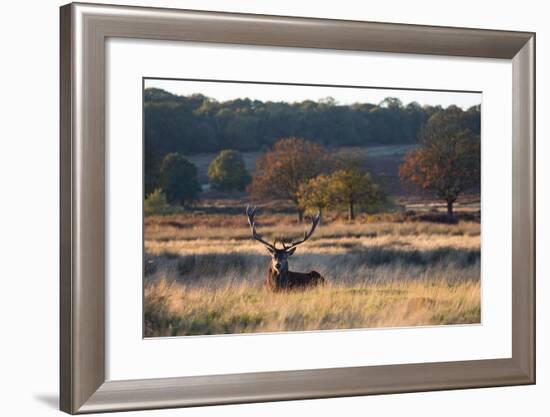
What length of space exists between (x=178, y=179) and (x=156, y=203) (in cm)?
14

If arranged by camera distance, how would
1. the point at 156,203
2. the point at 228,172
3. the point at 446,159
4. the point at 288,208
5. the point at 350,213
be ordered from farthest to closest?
the point at 446,159, the point at 350,213, the point at 288,208, the point at 228,172, the point at 156,203

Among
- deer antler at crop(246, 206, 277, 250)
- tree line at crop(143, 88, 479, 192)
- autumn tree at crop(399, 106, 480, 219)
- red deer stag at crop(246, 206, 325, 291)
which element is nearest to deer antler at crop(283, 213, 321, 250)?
red deer stag at crop(246, 206, 325, 291)

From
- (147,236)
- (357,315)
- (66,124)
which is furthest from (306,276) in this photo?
(66,124)

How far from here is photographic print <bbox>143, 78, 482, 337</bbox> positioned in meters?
4.85


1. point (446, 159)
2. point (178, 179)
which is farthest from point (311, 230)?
point (446, 159)

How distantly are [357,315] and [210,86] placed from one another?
121cm

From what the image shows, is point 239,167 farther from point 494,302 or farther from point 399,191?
point 494,302

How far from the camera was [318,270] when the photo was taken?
506cm

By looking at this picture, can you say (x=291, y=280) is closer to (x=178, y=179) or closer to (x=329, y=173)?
(x=329, y=173)

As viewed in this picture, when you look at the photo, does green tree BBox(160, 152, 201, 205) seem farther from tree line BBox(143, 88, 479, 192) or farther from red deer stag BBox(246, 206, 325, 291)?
red deer stag BBox(246, 206, 325, 291)

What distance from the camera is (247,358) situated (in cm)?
491

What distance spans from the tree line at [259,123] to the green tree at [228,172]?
0.14ft

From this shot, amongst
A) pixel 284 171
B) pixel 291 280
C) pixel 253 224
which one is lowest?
pixel 291 280

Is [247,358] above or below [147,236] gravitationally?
below
